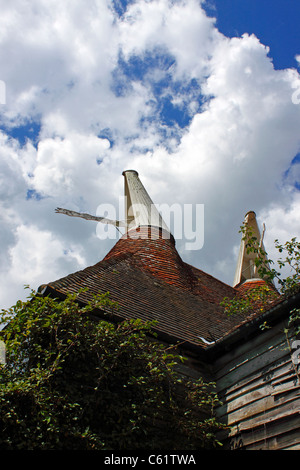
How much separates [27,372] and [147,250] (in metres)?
5.21

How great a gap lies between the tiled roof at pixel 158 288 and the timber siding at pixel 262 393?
29.8 inches

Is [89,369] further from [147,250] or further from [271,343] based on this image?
[147,250]

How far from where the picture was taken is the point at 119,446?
15.8ft

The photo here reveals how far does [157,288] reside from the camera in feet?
27.1

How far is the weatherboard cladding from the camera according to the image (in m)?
6.84

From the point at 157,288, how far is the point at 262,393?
3.13m

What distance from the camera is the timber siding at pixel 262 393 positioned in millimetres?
5098

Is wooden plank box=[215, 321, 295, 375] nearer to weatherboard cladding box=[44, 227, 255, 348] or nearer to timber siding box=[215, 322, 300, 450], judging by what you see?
timber siding box=[215, 322, 300, 450]

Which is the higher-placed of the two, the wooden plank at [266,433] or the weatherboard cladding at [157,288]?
the weatherboard cladding at [157,288]

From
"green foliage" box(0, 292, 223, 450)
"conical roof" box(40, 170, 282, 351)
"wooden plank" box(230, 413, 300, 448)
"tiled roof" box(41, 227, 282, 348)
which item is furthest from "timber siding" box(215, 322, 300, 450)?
"tiled roof" box(41, 227, 282, 348)

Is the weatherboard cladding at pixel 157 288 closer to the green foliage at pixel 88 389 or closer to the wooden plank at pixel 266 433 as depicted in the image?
the green foliage at pixel 88 389

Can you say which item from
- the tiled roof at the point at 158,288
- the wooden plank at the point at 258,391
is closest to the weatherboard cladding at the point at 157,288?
the tiled roof at the point at 158,288

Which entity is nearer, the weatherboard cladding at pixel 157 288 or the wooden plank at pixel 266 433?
the wooden plank at pixel 266 433

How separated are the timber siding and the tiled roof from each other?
758 millimetres
